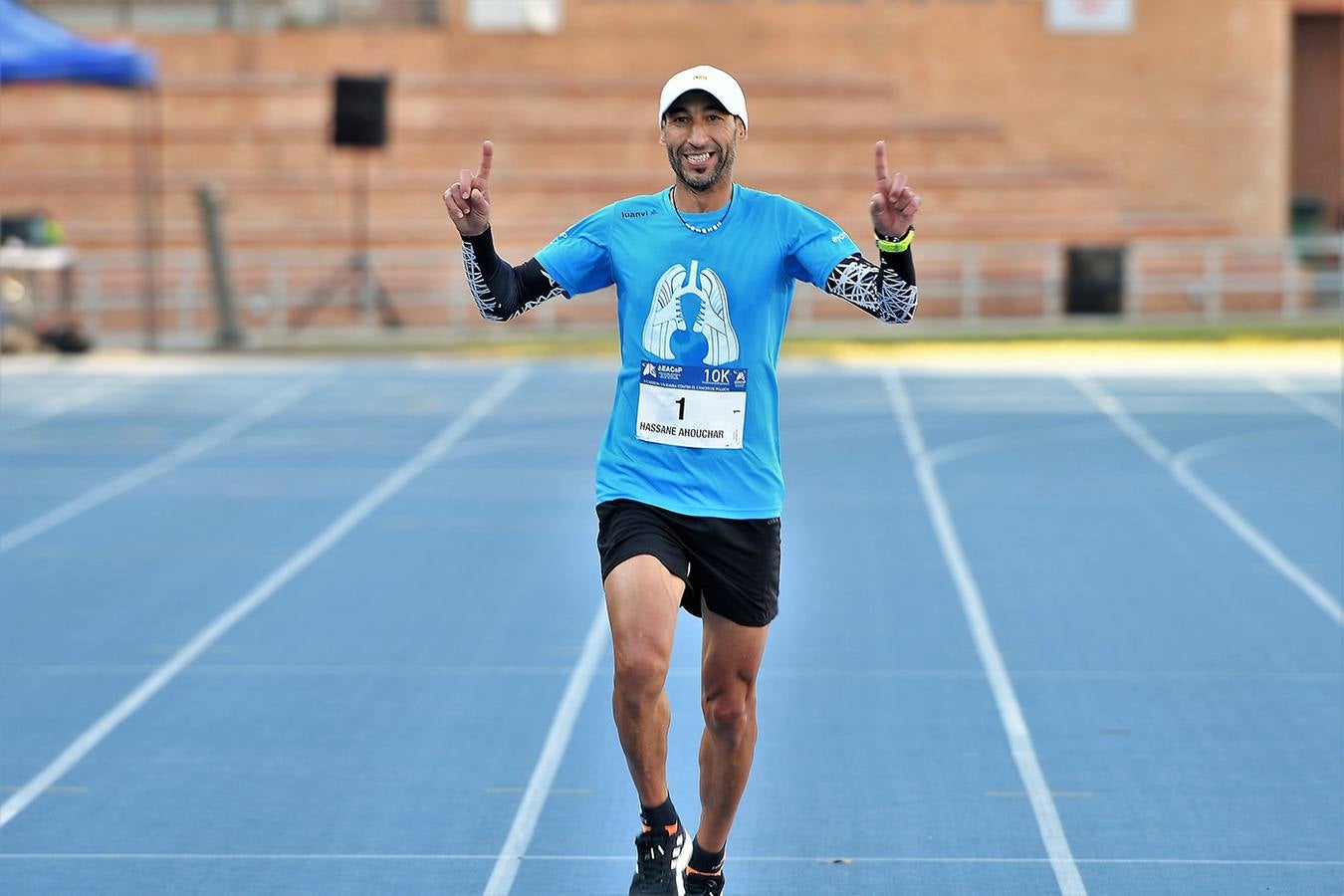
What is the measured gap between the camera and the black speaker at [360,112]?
27.8m

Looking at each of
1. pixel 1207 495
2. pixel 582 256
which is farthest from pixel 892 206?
pixel 1207 495

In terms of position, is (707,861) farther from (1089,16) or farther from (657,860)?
(1089,16)

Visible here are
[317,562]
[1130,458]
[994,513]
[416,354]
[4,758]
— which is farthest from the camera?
[416,354]

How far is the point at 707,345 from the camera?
4.94m

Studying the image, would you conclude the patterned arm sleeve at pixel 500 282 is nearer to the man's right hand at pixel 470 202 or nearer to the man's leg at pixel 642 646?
the man's right hand at pixel 470 202

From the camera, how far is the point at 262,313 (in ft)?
97.1

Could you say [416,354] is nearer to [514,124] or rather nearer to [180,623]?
[514,124]

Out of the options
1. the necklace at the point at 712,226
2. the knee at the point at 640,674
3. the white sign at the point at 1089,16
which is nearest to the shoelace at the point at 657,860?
the knee at the point at 640,674

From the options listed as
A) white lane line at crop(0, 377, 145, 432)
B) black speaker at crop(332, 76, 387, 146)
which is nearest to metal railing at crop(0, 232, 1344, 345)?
black speaker at crop(332, 76, 387, 146)

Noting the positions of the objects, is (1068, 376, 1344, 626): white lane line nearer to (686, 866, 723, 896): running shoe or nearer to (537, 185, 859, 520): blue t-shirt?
(686, 866, 723, 896): running shoe

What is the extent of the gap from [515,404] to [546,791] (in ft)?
41.2

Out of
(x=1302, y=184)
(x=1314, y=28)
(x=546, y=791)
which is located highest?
(x=1314, y=28)

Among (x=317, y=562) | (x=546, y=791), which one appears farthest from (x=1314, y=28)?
(x=546, y=791)

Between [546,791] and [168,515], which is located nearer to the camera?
[546,791]
